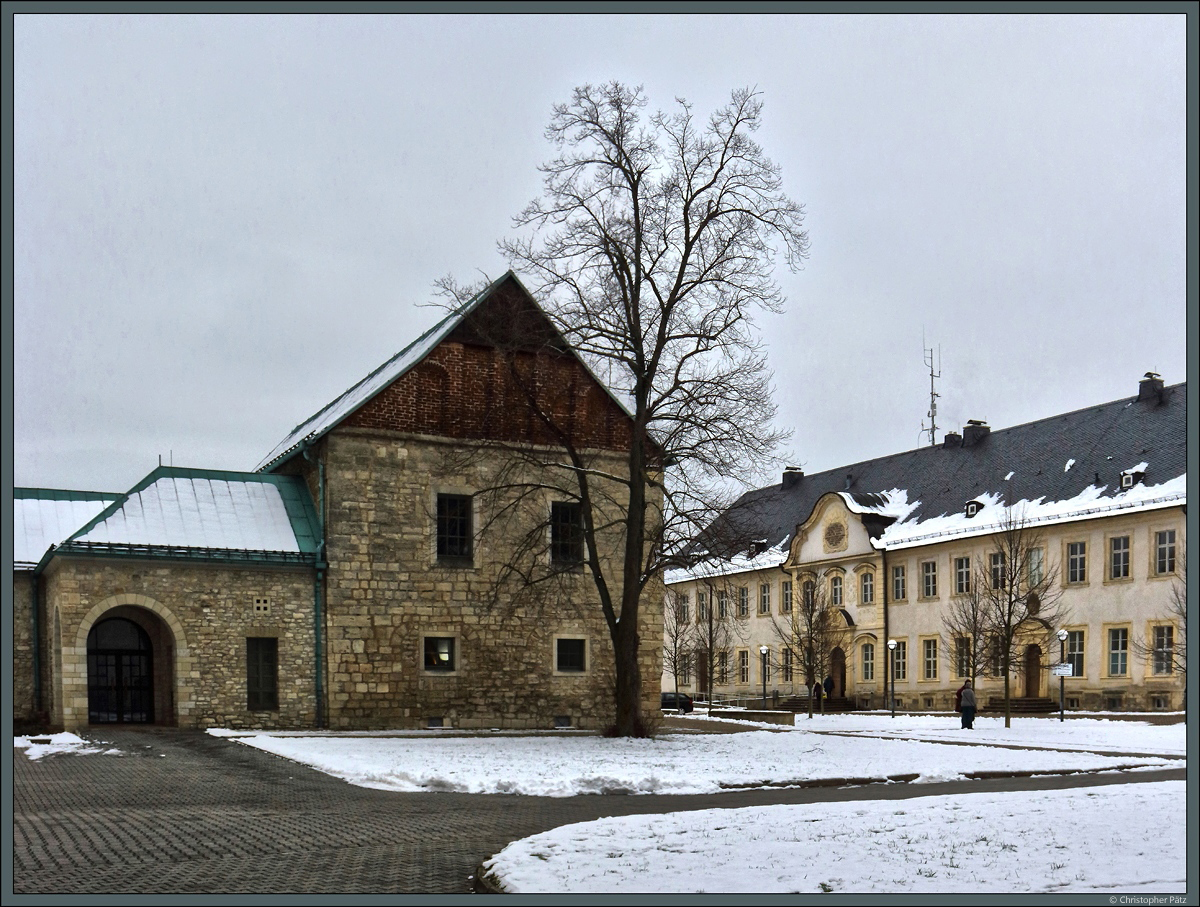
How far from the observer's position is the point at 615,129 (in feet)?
88.0

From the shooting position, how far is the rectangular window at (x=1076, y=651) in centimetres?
4606

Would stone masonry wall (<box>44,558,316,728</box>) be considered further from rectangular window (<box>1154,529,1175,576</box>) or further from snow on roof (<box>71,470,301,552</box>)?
rectangular window (<box>1154,529,1175,576</box>)

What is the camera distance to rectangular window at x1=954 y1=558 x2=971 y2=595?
1996 inches

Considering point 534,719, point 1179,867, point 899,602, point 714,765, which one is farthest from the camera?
point 899,602

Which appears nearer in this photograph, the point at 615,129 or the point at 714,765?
the point at 714,765

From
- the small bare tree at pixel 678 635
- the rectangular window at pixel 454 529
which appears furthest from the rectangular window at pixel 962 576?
the rectangular window at pixel 454 529

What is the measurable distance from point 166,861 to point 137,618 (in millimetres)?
19125

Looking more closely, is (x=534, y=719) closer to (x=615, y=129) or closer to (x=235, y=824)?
(x=615, y=129)

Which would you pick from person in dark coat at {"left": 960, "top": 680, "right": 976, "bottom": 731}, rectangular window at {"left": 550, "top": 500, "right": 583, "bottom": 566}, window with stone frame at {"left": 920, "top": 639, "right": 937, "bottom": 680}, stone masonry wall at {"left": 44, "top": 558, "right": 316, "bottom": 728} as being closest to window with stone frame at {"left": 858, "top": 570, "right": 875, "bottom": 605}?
window with stone frame at {"left": 920, "top": 639, "right": 937, "bottom": 680}

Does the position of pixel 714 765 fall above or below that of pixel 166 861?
below

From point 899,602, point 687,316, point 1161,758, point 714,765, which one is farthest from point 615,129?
point 899,602

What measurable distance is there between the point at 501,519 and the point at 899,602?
27311 mm

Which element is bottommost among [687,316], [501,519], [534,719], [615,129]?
[534,719]

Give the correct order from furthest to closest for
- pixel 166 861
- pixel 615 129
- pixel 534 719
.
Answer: pixel 534 719 → pixel 615 129 → pixel 166 861
